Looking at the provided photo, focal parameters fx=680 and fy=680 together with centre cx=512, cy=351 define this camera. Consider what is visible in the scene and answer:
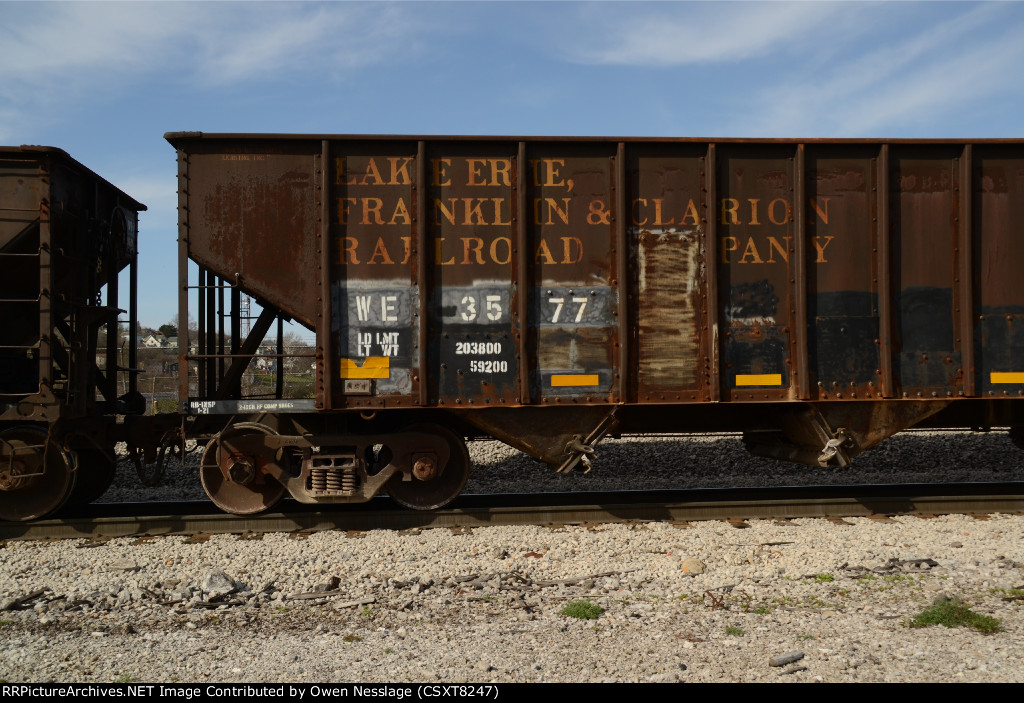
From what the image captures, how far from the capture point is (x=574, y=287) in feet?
23.2

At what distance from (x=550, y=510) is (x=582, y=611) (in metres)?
2.46

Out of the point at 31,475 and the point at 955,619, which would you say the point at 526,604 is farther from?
the point at 31,475

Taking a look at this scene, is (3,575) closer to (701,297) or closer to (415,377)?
(415,377)

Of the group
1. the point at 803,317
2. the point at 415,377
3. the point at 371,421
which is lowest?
the point at 371,421

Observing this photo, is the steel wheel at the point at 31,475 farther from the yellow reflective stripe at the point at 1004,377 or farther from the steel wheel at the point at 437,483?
the yellow reflective stripe at the point at 1004,377

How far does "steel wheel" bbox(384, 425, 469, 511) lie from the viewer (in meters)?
7.24

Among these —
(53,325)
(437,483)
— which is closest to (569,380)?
(437,483)

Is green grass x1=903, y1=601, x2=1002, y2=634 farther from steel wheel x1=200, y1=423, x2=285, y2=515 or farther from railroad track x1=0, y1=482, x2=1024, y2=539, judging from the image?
steel wheel x1=200, y1=423, x2=285, y2=515

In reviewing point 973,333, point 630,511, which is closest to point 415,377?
point 630,511

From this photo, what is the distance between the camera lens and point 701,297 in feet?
23.5

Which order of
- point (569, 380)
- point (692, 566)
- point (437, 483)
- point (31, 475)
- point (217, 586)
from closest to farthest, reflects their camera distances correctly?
point (217, 586)
point (692, 566)
point (31, 475)
point (569, 380)
point (437, 483)

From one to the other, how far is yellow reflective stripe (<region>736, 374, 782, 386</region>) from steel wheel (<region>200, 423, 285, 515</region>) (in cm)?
500

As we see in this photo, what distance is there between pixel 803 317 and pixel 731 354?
32.5 inches

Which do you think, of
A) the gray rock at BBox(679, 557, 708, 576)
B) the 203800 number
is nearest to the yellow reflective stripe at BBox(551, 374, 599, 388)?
the 203800 number
